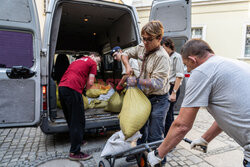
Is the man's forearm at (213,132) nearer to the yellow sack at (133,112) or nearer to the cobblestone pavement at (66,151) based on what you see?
the yellow sack at (133,112)

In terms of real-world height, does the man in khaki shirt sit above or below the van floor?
above

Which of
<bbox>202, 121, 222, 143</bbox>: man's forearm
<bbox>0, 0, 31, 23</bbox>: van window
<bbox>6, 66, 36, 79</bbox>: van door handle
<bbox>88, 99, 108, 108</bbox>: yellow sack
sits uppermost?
<bbox>0, 0, 31, 23</bbox>: van window

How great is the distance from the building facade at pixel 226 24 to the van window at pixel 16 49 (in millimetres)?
9437

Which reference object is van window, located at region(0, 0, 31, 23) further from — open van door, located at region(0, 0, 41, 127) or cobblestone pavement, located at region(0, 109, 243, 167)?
cobblestone pavement, located at region(0, 109, 243, 167)

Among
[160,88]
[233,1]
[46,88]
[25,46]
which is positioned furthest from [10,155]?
[233,1]

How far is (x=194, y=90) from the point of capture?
4.02 ft

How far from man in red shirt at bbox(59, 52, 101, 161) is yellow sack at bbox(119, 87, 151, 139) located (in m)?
A: 0.97

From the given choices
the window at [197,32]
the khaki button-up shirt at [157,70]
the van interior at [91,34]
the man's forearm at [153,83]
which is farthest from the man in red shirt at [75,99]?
the window at [197,32]

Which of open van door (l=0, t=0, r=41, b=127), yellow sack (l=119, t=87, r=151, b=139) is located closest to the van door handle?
open van door (l=0, t=0, r=41, b=127)

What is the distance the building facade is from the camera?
922 centimetres

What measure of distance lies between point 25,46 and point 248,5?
34.9 ft

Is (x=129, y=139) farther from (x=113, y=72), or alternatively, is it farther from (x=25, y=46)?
(x=113, y=72)

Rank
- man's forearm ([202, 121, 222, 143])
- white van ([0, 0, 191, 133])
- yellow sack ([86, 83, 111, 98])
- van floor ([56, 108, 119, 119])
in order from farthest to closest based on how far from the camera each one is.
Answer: yellow sack ([86, 83, 111, 98]), van floor ([56, 108, 119, 119]), white van ([0, 0, 191, 133]), man's forearm ([202, 121, 222, 143])

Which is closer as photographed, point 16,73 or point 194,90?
point 194,90
